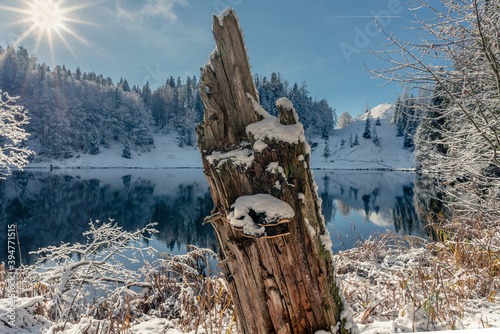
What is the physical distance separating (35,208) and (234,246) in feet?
60.6

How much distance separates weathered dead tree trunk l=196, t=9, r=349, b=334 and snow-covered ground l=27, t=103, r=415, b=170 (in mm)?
49061

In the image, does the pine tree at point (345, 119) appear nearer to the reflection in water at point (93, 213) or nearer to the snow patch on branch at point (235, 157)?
the reflection in water at point (93, 213)

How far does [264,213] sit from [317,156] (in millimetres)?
56727

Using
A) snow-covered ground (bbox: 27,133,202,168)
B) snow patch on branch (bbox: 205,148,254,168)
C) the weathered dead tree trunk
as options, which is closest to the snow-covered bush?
the weathered dead tree trunk

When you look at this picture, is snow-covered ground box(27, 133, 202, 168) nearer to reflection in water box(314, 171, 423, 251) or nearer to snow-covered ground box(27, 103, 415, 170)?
snow-covered ground box(27, 103, 415, 170)

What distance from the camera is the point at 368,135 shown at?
58.5 metres

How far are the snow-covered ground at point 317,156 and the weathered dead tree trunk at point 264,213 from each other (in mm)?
49061

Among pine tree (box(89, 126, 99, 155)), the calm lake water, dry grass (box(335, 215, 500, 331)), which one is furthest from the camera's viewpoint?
pine tree (box(89, 126, 99, 155))

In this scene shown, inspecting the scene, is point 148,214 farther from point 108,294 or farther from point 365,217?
point 365,217

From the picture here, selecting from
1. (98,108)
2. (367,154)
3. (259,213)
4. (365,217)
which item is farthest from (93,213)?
(367,154)

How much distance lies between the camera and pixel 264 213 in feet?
3.93

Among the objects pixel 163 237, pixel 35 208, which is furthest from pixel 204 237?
pixel 35 208

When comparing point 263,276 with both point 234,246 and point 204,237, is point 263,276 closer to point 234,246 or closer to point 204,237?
point 234,246

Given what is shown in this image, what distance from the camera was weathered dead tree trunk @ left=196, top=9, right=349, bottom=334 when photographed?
1.26 metres
